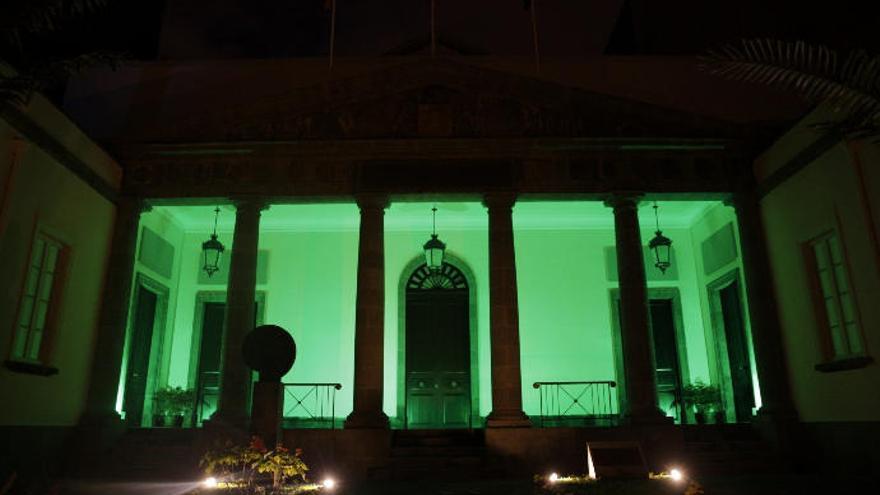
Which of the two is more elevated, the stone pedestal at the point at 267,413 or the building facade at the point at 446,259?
the building facade at the point at 446,259

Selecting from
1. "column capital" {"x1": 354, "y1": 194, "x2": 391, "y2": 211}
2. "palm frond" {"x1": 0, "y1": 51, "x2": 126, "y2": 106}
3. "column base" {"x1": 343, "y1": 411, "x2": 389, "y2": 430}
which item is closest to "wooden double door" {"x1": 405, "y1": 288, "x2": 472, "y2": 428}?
"column base" {"x1": 343, "y1": 411, "x2": 389, "y2": 430}

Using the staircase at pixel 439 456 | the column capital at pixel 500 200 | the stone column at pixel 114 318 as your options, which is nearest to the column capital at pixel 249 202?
the stone column at pixel 114 318

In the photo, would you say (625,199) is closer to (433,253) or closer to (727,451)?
(433,253)

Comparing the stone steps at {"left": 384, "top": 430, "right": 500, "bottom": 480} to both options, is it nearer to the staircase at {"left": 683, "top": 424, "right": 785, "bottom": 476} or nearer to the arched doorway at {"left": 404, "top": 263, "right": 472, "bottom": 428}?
the arched doorway at {"left": 404, "top": 263, "right": 472, "bottom": 428}

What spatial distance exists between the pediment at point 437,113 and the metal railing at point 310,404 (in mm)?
6497

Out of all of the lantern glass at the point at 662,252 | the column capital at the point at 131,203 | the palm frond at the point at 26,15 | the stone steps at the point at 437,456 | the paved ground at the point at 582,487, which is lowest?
the paved ground at the point at 582,487

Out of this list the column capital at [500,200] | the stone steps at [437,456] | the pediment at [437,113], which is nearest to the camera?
the stone steps at [437,456]

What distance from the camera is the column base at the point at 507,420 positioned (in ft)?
39.5

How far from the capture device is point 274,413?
9695mm

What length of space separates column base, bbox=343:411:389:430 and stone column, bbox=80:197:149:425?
192 inches

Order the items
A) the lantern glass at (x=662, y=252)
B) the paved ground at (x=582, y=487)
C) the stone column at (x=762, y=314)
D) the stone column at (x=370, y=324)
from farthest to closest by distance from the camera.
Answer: the lantern glass at (x=662, y=252) < the stone column at (x=762, y=314) < the stone column at (x=370, y=324) < the paved ground at (x=582, y=487)

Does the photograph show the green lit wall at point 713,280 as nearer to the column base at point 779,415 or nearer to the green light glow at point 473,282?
the green light glow at point 473,282

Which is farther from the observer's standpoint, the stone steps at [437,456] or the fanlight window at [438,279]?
the fanlight window at [438,279]

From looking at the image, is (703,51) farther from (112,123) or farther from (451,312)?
(112,123)
